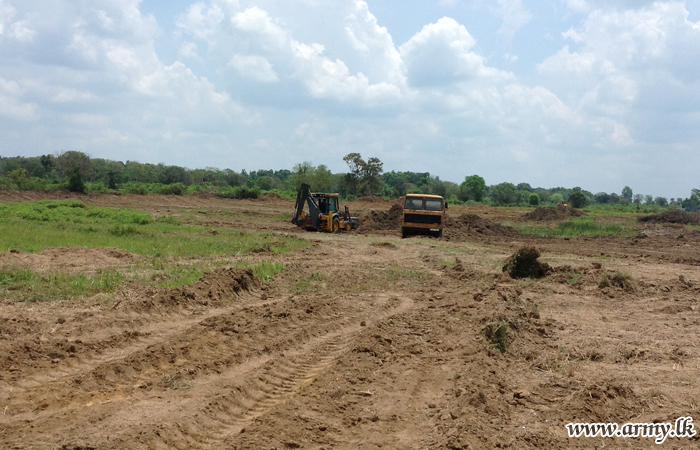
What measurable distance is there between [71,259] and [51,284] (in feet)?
12.4

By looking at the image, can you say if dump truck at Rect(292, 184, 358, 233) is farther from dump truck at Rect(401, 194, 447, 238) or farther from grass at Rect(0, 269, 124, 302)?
grass at Rect(0, 269, 124, 302)

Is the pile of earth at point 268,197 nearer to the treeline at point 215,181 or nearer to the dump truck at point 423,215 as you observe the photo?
the treeline at point 215,181

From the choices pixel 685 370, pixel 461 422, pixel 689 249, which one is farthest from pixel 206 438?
pixel 689 249

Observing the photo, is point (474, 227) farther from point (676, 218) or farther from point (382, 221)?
point (676, 218)

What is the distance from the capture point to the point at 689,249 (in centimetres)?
2597

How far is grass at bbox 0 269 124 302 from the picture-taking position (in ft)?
31.9

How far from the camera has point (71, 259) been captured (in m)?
14.1

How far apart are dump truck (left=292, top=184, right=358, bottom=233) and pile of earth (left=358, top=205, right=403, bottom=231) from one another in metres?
4.15

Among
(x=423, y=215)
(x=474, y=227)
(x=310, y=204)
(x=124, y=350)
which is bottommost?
(x=124, y=350)

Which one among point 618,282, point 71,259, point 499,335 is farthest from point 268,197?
point 499,335

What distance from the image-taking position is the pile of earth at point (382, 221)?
3378 cm

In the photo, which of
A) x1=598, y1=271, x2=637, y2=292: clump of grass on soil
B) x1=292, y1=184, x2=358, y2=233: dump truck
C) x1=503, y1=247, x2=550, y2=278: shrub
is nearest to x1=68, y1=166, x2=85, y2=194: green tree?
x1=292, y1=184, x2=358, y2=233: dump truck

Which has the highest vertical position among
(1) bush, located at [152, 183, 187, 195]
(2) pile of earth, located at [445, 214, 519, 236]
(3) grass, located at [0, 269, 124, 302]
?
(1) bush, located at [152, 183, 187, 195]

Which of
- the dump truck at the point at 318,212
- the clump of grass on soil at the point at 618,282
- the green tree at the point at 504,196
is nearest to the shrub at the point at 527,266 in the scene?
the clump of grass on soil at the point at 618,282
